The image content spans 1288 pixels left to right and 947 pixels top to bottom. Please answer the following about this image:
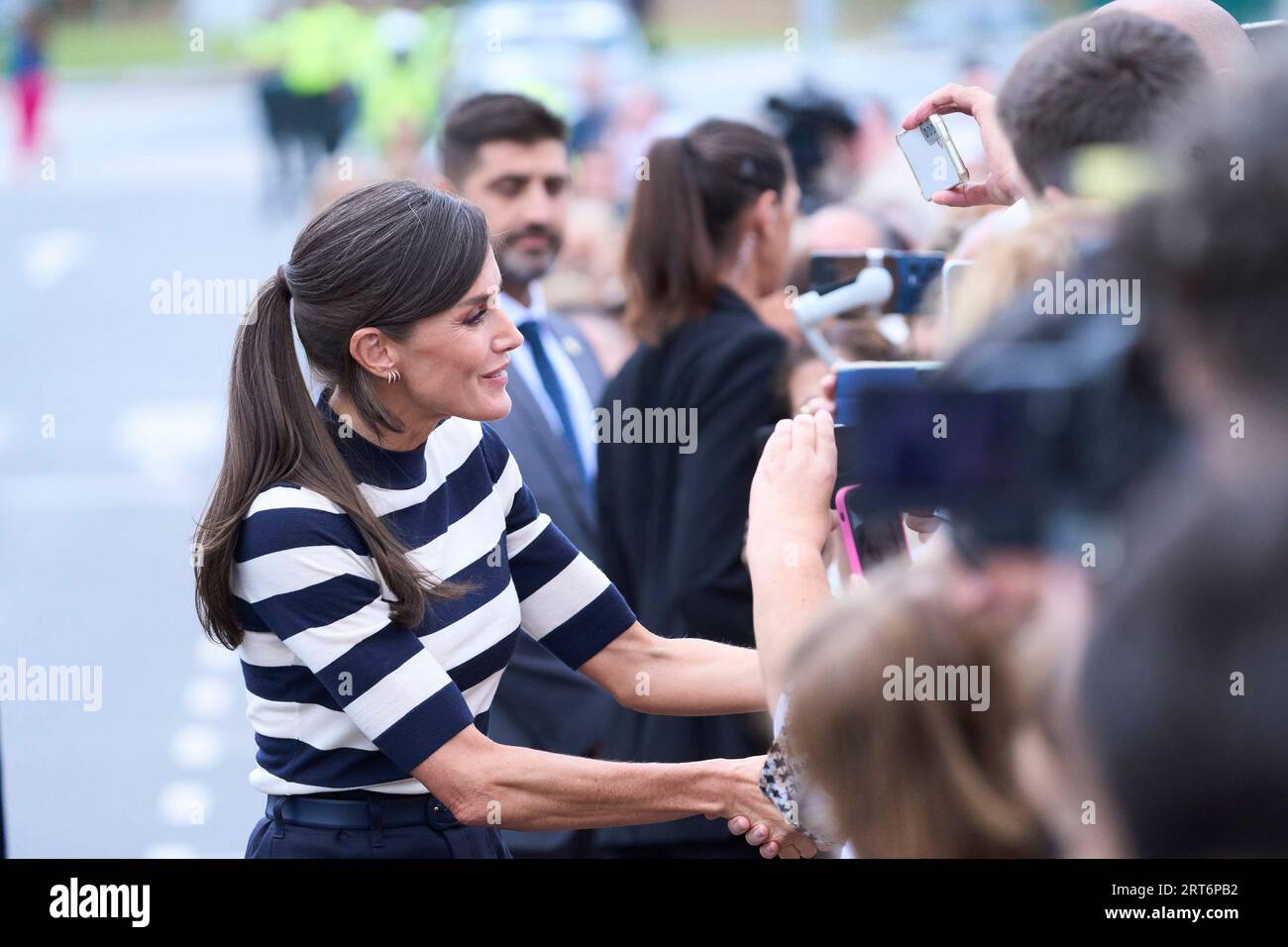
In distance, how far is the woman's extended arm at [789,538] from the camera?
1879 mm

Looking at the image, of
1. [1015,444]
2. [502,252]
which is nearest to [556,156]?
[502,252]

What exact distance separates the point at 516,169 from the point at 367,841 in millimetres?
2063

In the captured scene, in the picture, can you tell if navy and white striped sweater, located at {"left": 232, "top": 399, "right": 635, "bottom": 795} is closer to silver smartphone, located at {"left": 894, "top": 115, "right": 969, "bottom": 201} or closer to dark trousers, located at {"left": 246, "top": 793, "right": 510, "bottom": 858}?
dark trousers, located at {"left": 246, "top": 793, "right": 510, "bottom": 858}

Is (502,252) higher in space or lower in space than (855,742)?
higher

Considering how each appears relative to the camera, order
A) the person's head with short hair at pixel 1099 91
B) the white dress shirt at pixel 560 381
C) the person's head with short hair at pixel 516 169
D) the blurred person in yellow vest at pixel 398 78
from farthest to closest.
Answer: the blurred person in yellow vest at pixel 398 78 → the person's head with short hair at pixel 516 169 → the white dress shirt at pixel 560 381 → the person's head with short hair at pixel 1099 91

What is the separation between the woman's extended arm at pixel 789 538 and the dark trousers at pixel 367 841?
44 cm

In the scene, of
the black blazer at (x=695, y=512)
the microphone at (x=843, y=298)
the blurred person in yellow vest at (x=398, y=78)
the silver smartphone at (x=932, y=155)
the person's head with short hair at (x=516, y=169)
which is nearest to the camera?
the silver smartphone at (x=932, y=155)

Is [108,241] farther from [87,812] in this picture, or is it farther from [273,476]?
[273,476]

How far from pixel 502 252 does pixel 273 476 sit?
5.51 ft

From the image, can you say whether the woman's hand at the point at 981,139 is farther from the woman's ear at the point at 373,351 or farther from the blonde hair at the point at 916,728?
the blonde hair at the point at 916,728

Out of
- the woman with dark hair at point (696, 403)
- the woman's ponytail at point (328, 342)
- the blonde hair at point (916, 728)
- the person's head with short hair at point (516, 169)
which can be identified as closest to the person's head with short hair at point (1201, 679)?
the blonde hair at point (916, 728)

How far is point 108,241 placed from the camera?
13938 mm

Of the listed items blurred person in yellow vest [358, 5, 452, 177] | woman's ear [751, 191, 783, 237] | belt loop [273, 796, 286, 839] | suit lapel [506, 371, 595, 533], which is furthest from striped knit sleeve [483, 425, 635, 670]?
blurred person in yellow vest [358, 5, 452, 177]
